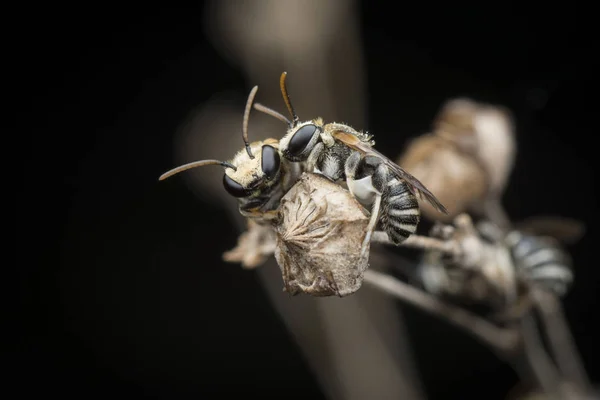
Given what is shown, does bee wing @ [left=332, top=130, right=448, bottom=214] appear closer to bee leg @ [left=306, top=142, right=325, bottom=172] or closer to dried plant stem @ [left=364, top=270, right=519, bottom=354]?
bee leg @ [left=306, top=142, right=325, bottom=172]

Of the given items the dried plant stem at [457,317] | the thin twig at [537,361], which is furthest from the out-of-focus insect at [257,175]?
the thin twig at [537,361]

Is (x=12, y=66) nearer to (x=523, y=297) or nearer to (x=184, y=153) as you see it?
(x=184, y=153)

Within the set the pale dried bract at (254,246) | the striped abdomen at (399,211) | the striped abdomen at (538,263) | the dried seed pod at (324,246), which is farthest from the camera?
the striped abdomen at (538,263)

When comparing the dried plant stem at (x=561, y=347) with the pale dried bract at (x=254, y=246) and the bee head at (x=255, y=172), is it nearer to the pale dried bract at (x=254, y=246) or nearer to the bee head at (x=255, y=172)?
the pale dried bract at (x=254, y=246)

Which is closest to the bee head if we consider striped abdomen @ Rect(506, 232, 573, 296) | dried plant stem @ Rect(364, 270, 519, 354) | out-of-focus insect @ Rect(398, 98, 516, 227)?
dried plant stem @ Rect(364, 270, 519, 354)

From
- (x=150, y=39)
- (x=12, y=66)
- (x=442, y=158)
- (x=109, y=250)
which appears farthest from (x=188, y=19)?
(x=442, y=158)

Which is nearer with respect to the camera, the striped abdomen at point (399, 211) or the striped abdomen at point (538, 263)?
the striped abdomen at point (399, 211)
